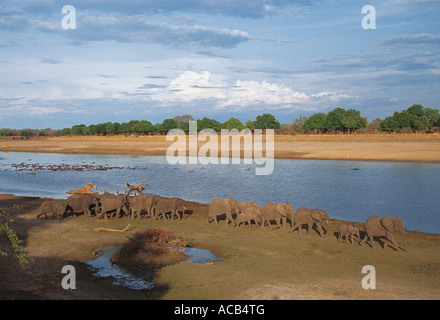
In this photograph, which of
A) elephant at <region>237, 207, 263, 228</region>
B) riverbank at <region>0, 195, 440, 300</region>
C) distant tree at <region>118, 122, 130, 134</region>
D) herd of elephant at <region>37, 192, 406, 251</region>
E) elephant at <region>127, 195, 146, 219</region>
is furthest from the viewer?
distant tree at <region>118, 122, 130, 134</region>

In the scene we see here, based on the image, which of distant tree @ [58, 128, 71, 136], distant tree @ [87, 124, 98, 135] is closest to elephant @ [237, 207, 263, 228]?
distant tree @ [87, 124, 98, 135]

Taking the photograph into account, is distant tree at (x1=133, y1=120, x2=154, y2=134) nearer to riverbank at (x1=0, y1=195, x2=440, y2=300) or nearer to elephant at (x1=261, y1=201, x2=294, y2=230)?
riverbank at (x1=0, y1=195, x2=440, y2=300)

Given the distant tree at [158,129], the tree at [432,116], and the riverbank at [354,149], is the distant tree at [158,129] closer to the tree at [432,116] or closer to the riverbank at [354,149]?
the riverbank at [354,149]

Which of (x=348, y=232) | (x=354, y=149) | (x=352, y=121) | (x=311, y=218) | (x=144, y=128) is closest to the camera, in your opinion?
(x=348, y=232)

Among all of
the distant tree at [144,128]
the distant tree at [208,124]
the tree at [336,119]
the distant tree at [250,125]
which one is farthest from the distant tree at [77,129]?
the tree at [336,119]

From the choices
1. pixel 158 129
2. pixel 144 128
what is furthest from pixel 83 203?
pixel 158 129

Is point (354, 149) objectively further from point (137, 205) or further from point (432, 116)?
point (432, 116)

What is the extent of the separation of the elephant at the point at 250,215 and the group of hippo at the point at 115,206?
294 cm

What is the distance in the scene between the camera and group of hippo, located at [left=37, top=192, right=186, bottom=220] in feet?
59.0

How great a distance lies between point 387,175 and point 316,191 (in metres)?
11.9

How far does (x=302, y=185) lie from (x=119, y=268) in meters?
22.8

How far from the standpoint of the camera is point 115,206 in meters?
18.1

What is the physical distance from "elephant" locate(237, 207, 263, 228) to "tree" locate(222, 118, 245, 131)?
383ft

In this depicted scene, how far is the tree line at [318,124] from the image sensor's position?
93.9 meters
